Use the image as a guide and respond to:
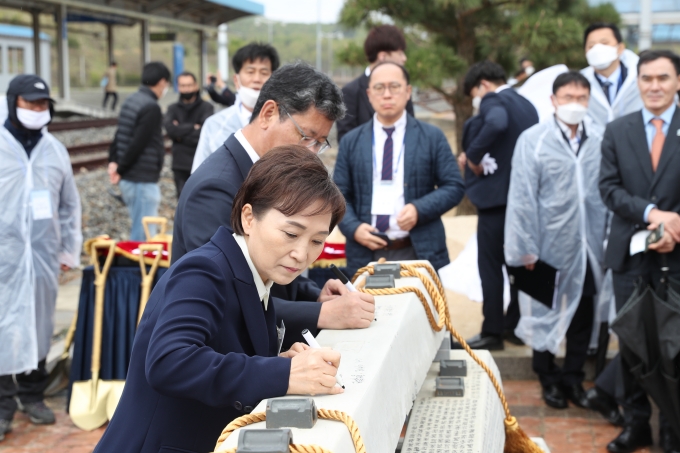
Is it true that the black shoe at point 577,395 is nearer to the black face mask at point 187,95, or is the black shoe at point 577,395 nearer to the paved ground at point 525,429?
the paved ground at point 525,429

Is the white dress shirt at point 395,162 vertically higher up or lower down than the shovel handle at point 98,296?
higher up

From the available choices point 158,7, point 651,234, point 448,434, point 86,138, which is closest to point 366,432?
point 448,434

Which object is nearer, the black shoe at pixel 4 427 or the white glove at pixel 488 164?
the black shoe at pixel 4 427

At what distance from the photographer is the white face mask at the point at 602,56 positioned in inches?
212

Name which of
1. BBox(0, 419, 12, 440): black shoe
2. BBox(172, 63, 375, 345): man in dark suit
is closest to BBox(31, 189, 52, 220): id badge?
BBox(0, 419, 12, 440): black shoe

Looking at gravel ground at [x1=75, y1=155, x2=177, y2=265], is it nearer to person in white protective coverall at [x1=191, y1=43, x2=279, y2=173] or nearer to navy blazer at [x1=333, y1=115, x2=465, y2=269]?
person in white protective coverall at [x1=191, y1=43, x2=279, y2=173]

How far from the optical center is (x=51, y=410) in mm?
5008

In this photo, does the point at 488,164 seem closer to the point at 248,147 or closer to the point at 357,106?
the point at 357,106

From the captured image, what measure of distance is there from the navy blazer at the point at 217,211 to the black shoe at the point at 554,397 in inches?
109

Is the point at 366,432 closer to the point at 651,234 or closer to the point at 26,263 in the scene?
the point at 651,234

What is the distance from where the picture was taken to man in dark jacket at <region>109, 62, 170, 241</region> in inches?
290

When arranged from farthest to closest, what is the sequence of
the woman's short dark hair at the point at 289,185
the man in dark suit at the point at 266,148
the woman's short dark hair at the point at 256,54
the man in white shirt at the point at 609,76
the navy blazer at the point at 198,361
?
1. the man in white shirt at the point at 609,76
2. the woman's short dark hair at the point at 256,54
3. the man in dark suit at the point at 266,148
4. the woman's short dark hair at the point at 289,185
5. the navy blazer at the point at 198,361

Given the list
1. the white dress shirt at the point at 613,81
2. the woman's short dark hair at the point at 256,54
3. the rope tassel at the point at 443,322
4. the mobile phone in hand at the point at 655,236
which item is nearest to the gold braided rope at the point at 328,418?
the rope tassel at the point at 443,322

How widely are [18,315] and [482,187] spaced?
2.94 meters
